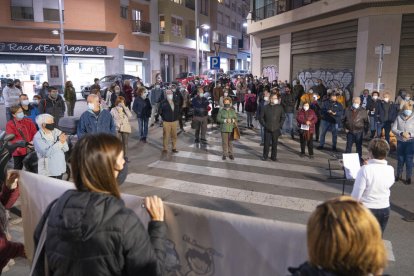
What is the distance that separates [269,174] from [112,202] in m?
7.97

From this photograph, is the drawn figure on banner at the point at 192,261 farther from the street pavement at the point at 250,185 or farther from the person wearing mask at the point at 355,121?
the person wearing mask at the point at 355,121

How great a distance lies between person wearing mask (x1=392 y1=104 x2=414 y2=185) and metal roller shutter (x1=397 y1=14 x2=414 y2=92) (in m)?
10.1

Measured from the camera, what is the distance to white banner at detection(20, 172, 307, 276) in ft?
8.73

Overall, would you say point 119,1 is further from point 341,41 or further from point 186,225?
point 186,225

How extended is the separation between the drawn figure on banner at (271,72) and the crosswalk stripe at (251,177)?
20.3 metres

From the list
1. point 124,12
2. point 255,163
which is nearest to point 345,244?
point 255,163

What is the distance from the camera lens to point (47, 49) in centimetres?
3303

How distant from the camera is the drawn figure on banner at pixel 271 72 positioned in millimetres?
29469

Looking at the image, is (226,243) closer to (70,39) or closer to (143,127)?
(143,127)

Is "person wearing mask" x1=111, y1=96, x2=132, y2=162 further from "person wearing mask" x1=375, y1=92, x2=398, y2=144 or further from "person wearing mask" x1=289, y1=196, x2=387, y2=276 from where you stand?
"person wearing mask" x1=289, y1=196, x2=387, y2=276

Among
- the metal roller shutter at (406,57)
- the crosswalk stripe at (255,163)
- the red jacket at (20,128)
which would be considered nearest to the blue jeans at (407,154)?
the crosswalk stripe at (255,163)

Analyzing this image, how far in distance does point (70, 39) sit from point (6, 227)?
33393 mm

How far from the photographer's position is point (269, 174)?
980cm

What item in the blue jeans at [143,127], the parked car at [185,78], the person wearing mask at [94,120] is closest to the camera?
the person wearing mask at [94,120]
